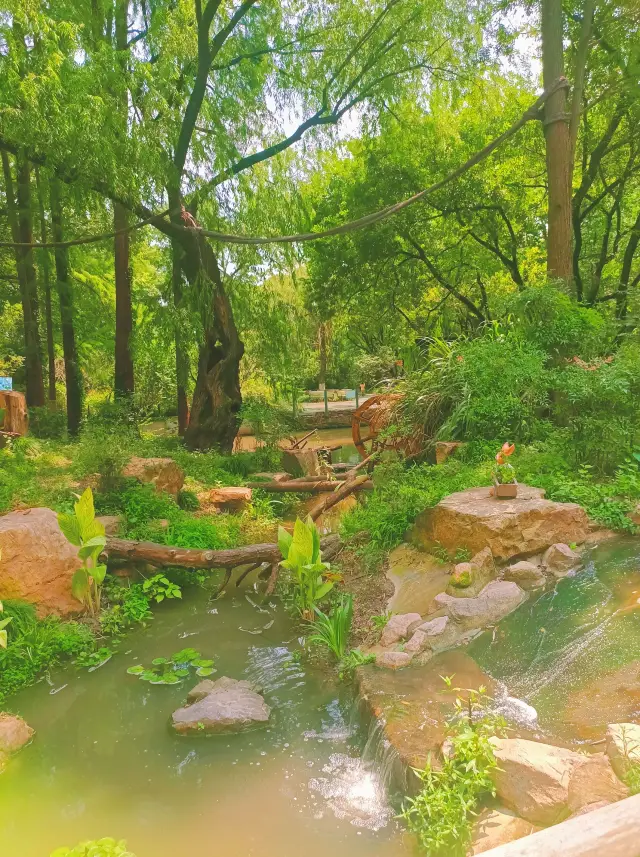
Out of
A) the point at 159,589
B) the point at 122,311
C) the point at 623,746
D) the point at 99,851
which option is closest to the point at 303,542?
the point at 159,589

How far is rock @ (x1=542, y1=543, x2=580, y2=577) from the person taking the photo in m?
4.28

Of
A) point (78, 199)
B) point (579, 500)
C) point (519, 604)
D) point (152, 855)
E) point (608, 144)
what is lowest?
point (152, 855)

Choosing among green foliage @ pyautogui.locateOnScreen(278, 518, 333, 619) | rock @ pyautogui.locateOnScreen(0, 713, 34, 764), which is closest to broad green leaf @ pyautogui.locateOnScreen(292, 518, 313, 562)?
green foliage @ pyautogui.locateOnScreen(278, 518, 333, 619)

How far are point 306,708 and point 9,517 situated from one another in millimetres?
2854

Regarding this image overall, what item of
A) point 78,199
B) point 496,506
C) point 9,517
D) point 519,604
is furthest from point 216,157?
point 519,604

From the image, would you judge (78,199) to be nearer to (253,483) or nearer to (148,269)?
(253,483)

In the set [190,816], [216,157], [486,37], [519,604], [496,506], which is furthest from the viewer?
[486,37]

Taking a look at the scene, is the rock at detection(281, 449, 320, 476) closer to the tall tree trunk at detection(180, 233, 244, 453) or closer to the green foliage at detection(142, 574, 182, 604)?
the tall tree trunk at detection(180, 233, 244, 453)

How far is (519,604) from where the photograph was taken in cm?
395

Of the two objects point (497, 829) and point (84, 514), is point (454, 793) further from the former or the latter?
point (84, 514)

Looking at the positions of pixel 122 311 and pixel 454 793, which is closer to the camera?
pixel 454 793

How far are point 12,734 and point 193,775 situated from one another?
1.12m

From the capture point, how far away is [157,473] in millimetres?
6746

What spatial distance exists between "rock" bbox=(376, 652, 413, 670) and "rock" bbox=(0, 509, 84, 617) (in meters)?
2.52
